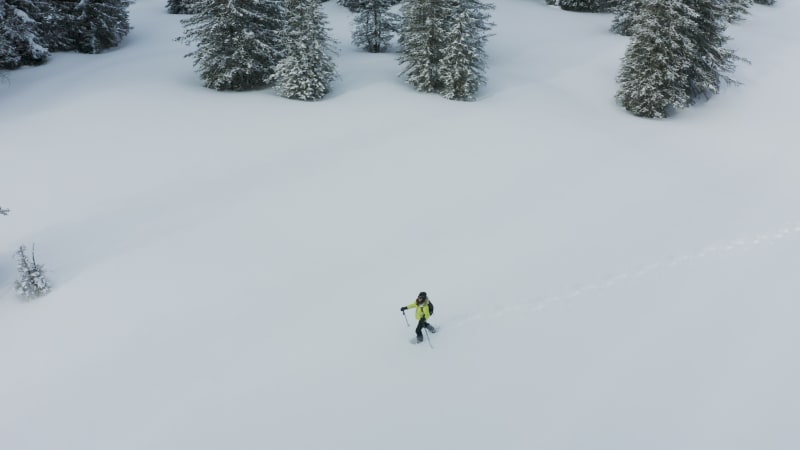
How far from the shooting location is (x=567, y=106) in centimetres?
2123

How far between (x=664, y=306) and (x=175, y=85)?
22.2 m

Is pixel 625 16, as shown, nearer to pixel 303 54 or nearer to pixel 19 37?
pixel 303 54

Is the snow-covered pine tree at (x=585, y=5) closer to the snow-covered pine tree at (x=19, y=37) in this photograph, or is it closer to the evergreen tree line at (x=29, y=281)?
the snow-covered pine tree at (x=19, y=37)

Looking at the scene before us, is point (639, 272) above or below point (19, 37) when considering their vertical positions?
below

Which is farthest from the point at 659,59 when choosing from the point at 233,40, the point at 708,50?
the point at 233,40

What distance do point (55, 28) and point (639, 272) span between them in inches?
1249

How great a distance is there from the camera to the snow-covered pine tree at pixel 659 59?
20.5 metres

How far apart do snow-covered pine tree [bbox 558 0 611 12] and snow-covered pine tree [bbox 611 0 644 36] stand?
5.84m

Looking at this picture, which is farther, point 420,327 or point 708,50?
point 708,50

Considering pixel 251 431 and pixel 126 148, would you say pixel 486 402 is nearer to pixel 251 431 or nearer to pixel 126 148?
pixel 251 431

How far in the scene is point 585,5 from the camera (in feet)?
122

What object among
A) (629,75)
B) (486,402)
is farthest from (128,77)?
(629,75)

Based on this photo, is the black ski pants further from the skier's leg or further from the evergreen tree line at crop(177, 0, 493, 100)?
the evergreen tree line at crop(177, 0, 493, 100)

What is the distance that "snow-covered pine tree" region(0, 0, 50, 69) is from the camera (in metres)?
21.1
